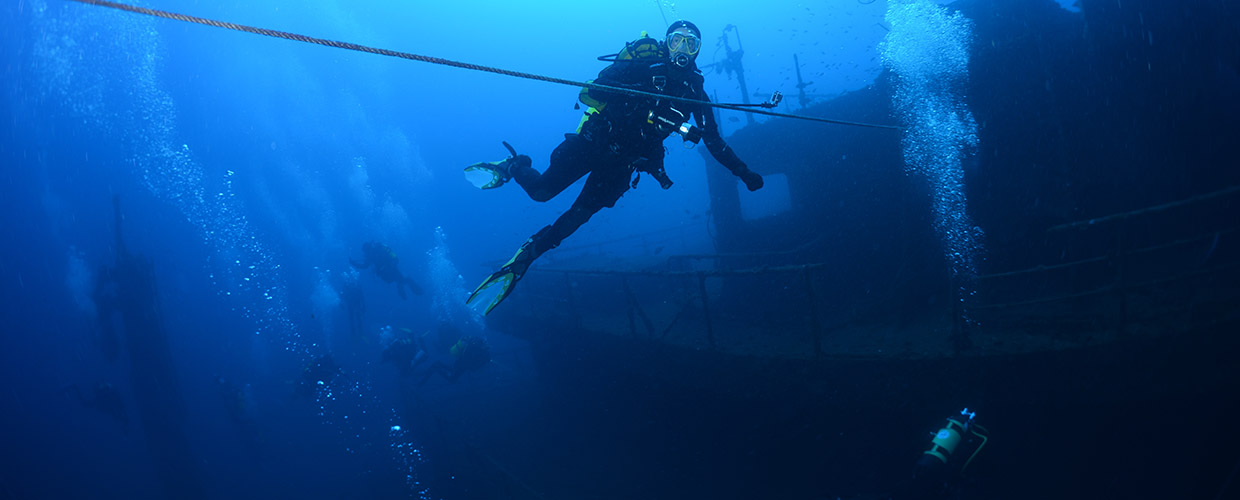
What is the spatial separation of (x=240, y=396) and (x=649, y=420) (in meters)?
19.4

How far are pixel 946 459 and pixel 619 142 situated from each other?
15.4 feet

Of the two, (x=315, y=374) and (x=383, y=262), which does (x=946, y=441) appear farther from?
(x=383, y=262)

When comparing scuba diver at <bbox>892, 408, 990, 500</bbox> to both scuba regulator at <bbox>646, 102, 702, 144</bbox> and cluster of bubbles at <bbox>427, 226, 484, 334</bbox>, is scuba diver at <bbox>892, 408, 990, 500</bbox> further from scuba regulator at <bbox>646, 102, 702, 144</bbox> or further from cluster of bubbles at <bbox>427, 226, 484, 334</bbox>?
cluster of bubbles at <bbox>427, 226, 484, 334</bbox>

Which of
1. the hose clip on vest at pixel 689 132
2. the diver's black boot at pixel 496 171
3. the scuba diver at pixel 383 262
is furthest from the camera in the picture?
the scuba diver at pixel 383 262

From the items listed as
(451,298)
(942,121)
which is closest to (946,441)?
Result: (942,121)

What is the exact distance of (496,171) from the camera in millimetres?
5566

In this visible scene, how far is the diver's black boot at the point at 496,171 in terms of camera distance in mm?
5484

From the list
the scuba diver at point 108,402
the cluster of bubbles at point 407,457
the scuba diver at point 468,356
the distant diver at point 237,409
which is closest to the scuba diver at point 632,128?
the scuba diver at point 468,356

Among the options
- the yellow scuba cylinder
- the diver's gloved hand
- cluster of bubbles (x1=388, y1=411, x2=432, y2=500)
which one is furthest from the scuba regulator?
cluster of bubbles (x1=388, y1=411, x2=432, y2=500)

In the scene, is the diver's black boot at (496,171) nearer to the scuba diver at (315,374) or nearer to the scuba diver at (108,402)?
the scuba diver at (315,374)

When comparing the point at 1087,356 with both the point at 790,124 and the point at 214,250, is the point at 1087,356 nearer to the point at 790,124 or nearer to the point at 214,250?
the point at 790,124

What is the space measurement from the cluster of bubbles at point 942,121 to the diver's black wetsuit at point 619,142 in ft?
19.6

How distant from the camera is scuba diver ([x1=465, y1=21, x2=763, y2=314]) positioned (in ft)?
14.2

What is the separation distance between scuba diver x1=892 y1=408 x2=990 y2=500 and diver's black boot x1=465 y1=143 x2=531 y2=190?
17.5ft
